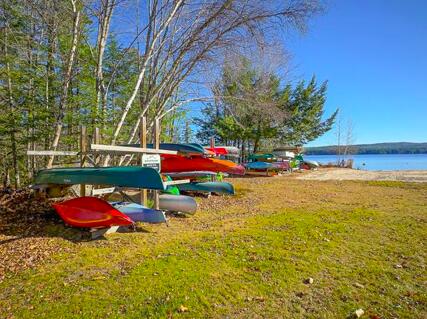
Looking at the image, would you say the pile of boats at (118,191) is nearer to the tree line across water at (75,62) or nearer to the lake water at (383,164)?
the tree line across water at (75,62)

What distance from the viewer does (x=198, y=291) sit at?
285cm

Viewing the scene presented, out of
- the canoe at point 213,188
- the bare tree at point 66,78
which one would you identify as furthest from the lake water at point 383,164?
the bare tree at point 66,78

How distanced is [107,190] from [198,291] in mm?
3314

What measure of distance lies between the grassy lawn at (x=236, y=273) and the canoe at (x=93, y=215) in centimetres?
27

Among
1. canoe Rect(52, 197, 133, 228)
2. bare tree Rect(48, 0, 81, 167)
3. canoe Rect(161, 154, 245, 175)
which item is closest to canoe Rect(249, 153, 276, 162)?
canoe Rect(161, 154, 245, 175)

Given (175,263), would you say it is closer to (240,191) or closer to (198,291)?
(198,291)

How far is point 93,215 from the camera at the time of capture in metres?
4.35

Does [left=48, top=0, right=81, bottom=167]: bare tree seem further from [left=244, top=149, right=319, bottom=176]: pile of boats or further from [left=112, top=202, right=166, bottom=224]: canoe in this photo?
[left=244, top=149, right=319, bottom=176]: pile of boats

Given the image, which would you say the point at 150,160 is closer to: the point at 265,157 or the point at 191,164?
the point at 191,164

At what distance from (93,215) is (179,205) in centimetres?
199

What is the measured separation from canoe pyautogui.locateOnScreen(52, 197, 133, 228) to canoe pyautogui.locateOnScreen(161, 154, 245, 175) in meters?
4.37

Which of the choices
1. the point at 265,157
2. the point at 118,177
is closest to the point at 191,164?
the point at 118,177

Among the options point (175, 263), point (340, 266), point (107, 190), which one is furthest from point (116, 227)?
point (340, 266)

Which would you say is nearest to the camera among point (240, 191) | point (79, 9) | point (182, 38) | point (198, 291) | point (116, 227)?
point (198, 291)
